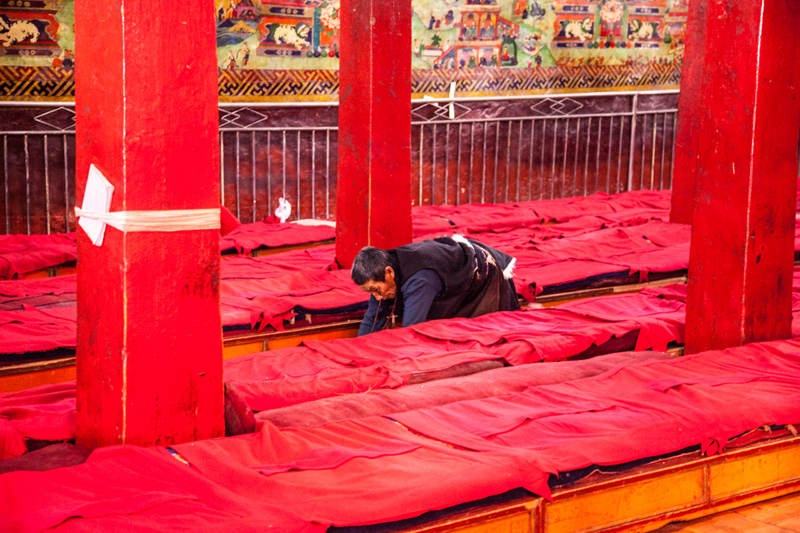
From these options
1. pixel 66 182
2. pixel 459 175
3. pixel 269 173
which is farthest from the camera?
pixel 459 175

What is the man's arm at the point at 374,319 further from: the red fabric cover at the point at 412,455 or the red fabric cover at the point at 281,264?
the red fabric cover at the point at 412,455

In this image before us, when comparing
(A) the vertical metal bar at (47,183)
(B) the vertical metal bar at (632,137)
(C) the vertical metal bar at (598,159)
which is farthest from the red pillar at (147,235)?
(B) the vertical metal bar at (632,137)

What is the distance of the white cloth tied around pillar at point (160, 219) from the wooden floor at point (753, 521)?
7.09 ft

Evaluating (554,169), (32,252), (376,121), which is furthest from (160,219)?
(554,169)

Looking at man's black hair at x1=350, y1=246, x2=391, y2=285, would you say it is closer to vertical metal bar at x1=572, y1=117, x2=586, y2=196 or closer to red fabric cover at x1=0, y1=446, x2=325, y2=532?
red fabric cover at x1=0, y1=446, x2=325, y2=532

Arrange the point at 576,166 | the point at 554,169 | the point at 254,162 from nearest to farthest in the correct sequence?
1. the point at 254,162
2. the point at 554,169
3. the point at 576,166

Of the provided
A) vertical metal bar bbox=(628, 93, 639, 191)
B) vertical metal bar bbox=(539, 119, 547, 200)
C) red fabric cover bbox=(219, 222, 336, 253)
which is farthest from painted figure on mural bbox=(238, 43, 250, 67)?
vertical metal bar bbox=(628, 93, 639, 191)

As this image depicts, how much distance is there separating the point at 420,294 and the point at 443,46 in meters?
6.05

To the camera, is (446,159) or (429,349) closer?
(429,349)

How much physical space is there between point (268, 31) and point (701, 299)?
6346 millimetres

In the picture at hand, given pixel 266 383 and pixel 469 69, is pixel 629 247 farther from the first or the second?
pixel 266 383

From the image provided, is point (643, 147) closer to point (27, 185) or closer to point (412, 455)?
point (27, 185)

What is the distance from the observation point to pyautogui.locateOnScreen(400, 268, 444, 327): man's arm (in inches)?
212

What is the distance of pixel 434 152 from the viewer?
1070 cm
